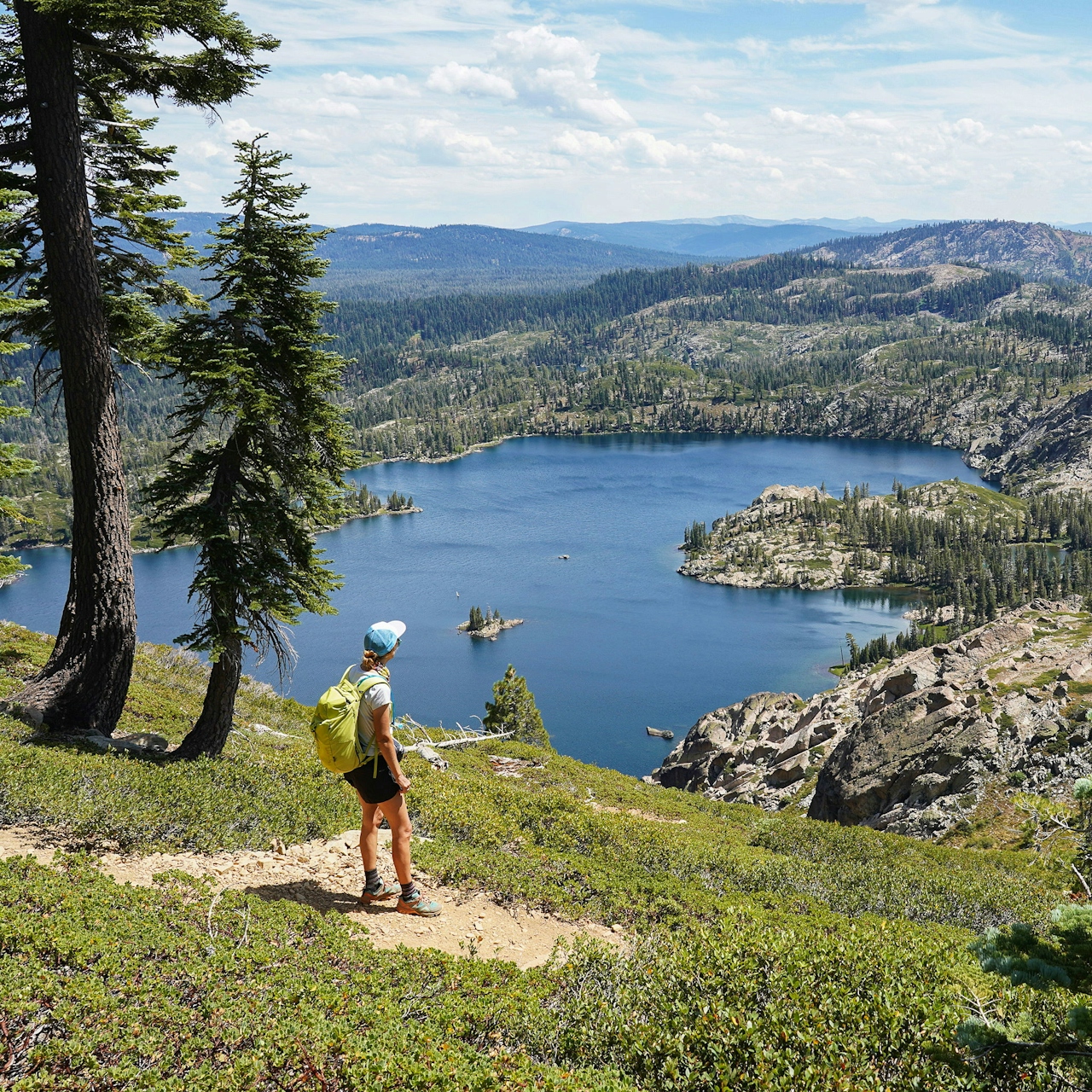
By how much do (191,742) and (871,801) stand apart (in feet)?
115

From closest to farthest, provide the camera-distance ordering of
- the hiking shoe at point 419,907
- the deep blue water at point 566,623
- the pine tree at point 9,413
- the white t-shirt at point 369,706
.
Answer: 1. the white t-shirt at point 369,706
2. the hiking shoe at point 419,907
3. the pine tree at point 9,413
4. the deep blue water at point 566,623

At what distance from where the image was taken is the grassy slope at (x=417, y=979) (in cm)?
601

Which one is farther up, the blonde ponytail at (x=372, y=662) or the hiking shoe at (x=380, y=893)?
the blonde ponytail at (x=372, y=662)

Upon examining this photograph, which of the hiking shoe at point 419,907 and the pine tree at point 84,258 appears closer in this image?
the hiking shoe at point 419,907

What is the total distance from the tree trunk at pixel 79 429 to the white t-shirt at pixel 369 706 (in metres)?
7.18

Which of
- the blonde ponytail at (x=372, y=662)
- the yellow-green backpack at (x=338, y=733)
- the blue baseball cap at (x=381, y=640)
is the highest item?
the blue baseball cap at (x=381, y=640)

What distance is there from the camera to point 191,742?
1583 centimetres

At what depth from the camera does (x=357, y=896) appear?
34.3 ft

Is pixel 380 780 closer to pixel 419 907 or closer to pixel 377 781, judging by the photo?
pixel 377 781

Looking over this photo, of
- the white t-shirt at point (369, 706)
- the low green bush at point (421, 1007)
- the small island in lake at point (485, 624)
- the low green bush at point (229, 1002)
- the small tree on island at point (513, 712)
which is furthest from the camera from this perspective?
the small island in lake at point (485, 624)

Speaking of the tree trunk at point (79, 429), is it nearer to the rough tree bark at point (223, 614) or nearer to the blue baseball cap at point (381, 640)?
the rough tree bark at point (223, 614)

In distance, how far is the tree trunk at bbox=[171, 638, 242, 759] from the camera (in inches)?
629

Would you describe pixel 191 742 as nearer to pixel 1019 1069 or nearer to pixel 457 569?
pixel 1019 1069

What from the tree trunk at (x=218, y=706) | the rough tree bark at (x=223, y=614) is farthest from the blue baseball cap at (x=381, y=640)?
the tree trunk at (x=218, y=706)
